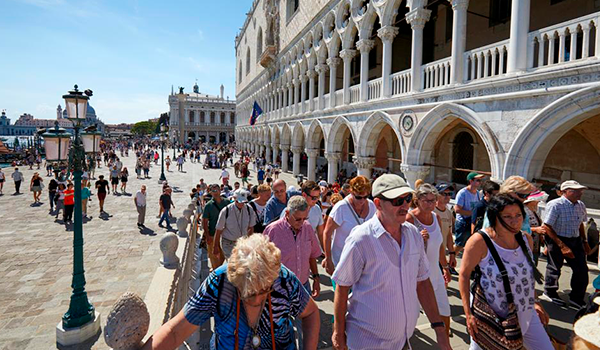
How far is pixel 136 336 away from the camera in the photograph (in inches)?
67.9

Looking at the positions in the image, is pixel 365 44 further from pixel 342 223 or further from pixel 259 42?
pixel 259 42

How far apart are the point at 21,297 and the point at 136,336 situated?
19.4 feet

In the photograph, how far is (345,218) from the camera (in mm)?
3436

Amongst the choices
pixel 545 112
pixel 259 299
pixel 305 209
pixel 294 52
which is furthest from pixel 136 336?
pixel 294 52

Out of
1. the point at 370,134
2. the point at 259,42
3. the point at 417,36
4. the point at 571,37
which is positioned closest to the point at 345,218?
the point at 571,37

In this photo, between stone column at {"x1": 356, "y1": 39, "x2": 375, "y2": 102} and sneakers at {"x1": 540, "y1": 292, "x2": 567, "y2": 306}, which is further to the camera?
stone column at {"x1": 356, "y1": 39, "x2": 375, "y2": 102}

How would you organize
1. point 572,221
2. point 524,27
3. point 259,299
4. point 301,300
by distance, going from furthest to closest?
point 524,27 < point 572,221 < point 301,300 < point 259,299

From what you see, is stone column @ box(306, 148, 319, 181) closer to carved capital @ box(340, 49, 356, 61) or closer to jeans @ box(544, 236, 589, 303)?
carved capital @ box(340, 49, 356, 61)

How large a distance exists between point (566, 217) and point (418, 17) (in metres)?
7.35

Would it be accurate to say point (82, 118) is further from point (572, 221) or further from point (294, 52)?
point (294, 52)

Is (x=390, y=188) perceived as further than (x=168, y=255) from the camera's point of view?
No

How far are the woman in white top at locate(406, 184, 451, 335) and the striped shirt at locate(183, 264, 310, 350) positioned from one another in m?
1.80

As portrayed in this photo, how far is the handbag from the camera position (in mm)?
2242

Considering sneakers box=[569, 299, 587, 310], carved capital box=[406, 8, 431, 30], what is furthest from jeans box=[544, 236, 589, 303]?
carved capital box=[406, 8, 431, 30]
